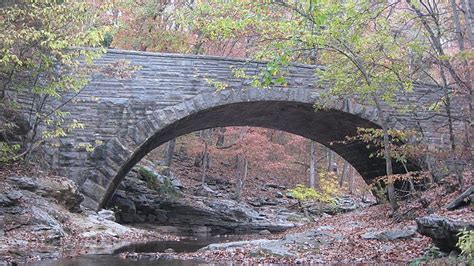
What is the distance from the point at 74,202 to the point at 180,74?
4.16m

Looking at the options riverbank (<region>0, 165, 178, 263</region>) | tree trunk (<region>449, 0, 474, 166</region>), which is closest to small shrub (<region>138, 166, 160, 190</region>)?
riverbank (<region>0, 165, 178, 263</region>)

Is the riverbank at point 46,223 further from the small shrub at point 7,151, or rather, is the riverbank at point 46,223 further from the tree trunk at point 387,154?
the tree trunk at point 387,154

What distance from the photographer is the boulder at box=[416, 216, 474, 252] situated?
544 centimetres

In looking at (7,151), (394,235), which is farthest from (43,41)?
(394,235)

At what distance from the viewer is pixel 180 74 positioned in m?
12.8

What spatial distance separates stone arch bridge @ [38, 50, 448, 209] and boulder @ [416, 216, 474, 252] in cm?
648

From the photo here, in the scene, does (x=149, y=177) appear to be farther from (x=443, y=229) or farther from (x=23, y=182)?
(x=443, y=229)

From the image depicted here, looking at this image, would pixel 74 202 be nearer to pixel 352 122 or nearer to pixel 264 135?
pixel 352 122

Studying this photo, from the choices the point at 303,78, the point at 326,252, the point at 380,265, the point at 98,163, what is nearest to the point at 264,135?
the point at 303,78

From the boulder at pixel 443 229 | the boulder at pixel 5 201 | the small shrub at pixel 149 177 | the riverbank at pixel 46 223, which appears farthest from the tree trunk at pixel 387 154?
the small shrub at pixel 149 177

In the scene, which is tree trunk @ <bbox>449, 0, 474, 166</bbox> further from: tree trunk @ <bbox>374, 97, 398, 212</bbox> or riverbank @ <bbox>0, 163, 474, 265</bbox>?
tree trunk @ <bbox>374, 97, 398, 212</bbox>

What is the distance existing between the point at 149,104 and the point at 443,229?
27.5 ft

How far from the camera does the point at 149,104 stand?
12578 mm

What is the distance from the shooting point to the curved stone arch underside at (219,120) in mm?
12180
